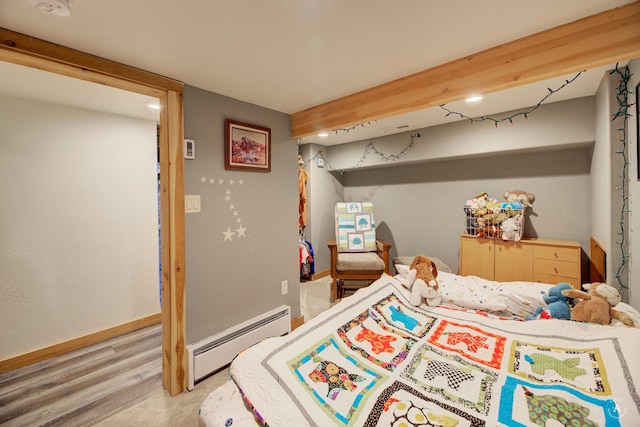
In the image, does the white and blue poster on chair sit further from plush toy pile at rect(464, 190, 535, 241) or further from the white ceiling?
the white ceiling

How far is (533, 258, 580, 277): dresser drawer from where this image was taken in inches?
95.8

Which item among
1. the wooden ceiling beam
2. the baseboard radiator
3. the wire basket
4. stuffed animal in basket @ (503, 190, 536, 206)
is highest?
the wooden ceiling beam

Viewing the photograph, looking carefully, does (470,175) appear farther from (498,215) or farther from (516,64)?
(516,64)

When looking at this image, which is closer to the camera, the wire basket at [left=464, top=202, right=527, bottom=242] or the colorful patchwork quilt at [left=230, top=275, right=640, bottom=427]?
the colorful patchwork quilt at [left=230, top=275, right=640, bottom=427]

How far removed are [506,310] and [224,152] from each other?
8.18 feet

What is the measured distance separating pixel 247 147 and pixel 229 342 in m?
1.61

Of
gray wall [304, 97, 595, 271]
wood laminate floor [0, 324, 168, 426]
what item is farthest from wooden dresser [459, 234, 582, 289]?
wood laminate floor [0, 324, 168, 426]

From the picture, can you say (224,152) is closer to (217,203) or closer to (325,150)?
(217,203)

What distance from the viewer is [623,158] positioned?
1.70 metres

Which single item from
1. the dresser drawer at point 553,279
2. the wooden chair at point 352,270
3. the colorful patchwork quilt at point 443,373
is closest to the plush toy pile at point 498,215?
the dresser drawer at point 553,279

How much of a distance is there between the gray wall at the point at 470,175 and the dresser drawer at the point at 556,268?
1.51ft

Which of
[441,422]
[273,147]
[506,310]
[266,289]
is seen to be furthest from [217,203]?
[506,310]

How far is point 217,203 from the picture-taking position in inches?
79.3

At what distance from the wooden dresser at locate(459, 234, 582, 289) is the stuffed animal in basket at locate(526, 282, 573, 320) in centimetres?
99
